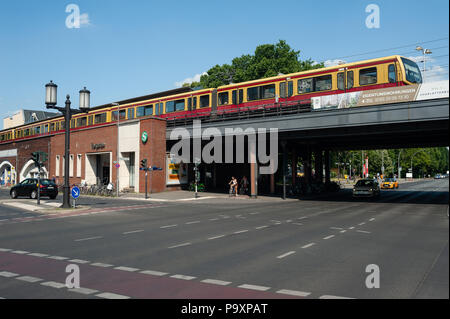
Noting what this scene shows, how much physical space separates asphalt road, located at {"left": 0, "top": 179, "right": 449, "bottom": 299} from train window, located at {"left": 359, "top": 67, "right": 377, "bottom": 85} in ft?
34.6

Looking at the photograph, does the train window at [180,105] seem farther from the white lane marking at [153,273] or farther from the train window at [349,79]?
the white lane marking at [153,273]

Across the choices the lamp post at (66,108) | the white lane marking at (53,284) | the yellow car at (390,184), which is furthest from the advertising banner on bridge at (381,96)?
the yellow car at (390,184)

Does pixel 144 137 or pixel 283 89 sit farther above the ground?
pixel 283 89

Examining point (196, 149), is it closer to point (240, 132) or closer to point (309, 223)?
point (240, 132)

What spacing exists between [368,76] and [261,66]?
3012 cm

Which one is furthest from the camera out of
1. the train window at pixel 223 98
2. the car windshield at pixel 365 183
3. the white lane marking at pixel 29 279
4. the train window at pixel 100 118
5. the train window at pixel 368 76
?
the train window at pixel 100 118

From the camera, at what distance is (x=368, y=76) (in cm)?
2333

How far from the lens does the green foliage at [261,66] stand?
Answer: 52.1 m

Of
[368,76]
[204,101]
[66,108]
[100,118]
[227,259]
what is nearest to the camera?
[227,259]

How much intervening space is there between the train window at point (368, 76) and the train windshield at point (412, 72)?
1.72 m

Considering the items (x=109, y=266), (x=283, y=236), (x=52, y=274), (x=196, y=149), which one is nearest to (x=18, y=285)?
(x=52, y=274)

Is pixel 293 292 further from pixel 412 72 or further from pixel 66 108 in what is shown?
pixel 412 72

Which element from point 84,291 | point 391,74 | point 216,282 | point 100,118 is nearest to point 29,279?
point 84,291

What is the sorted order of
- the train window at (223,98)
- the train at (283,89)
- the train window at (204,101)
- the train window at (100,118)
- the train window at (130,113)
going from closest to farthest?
the train at (283,89)
the train window at (223,98)
the train window at (204,101)
the train window at (130,113)
the train window at (100,118)
